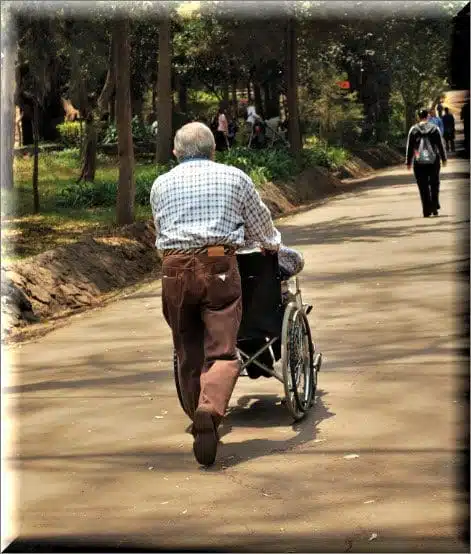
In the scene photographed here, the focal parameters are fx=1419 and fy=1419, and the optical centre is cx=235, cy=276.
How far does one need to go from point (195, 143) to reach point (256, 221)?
57cm

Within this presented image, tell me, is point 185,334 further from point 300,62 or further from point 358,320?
point 300,62

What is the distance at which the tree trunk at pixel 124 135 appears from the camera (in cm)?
2048

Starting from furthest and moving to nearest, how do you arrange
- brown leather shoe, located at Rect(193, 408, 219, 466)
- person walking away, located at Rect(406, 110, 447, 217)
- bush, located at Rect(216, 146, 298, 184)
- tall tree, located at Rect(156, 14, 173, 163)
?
1. tall tree, located at Rect(156, 14, 173, 163)
2. bush, located at Rect(216, 146, 298, 184)
3. person walking away, located at Rect(406, 110, 447, 217)
4. brown leather shoe, located at Rect(193, 408, 219, 466)

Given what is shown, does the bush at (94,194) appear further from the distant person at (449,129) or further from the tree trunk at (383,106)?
the tree trunk at (383,106)

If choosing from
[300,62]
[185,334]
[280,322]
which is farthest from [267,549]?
[300,62]

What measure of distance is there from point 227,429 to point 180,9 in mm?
24669

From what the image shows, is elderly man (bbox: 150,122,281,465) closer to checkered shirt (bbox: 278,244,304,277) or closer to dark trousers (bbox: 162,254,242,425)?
dark trousers (bbox: 162,254,242,425)

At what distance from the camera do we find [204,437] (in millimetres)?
7527

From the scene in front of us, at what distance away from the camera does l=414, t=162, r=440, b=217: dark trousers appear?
72.6 ft

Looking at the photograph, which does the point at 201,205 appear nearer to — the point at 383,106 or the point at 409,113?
the point at 383,106

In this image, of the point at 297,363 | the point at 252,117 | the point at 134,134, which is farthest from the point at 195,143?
the point at 252,117

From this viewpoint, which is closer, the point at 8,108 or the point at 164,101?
the point at 8,108

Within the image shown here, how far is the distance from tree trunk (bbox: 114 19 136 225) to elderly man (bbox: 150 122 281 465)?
493 inches

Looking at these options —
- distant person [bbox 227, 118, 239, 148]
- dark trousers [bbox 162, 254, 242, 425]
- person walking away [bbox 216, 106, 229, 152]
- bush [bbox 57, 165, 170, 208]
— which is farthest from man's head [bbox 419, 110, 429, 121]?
distant person [bbox 227, 118, 239, 148]
